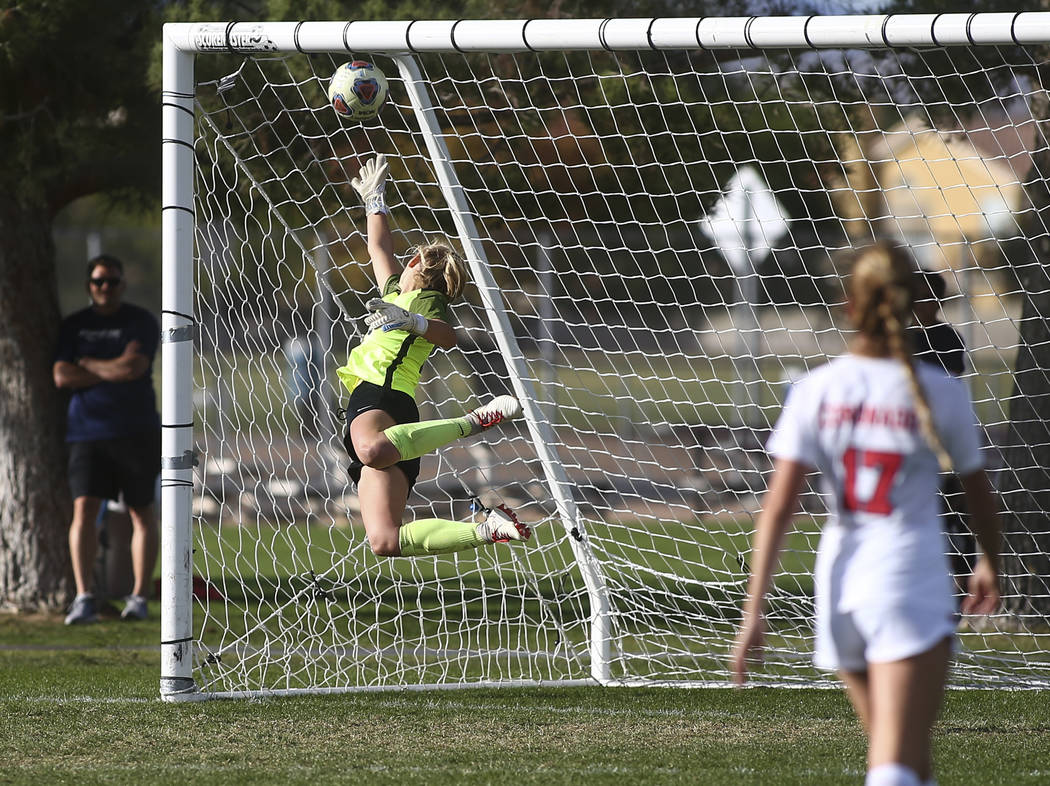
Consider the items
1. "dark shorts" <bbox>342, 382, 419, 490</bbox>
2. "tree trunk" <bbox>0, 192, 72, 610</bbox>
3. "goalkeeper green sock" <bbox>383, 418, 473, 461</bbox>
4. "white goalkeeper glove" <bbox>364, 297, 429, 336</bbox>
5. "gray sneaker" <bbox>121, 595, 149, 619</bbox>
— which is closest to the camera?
"white goalkeeper glove" <bbox>364, 297, 429, 336</bbox>

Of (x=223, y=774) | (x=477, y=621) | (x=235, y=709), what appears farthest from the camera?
(x=477, y=621)

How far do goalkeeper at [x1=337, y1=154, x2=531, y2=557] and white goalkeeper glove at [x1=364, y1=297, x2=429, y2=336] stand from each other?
28mm

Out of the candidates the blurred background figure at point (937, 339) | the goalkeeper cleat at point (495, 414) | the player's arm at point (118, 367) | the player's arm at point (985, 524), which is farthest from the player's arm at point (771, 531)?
the player's arm at point (118, 367)

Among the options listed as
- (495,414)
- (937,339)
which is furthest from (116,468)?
(937,339)

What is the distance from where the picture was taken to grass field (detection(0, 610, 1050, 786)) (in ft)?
14.2

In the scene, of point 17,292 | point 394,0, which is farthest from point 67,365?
point 394,0

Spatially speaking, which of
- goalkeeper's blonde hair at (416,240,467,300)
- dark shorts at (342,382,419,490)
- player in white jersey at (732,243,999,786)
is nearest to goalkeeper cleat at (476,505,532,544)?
dark shorts at (342,382,419,490)

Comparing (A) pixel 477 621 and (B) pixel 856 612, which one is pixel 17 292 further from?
(B) pixel 856 612

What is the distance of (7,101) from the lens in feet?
25.1

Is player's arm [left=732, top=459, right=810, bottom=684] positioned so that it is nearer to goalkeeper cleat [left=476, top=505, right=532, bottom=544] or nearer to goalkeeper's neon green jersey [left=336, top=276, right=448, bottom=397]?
goalkeeper cleat [left=476, top=505, right=532, bottom=544]

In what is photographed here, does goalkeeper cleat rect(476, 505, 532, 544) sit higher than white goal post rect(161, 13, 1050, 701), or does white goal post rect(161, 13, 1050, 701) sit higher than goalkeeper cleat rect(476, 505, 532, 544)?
white goal post rect(161, 13, 1050, 701)

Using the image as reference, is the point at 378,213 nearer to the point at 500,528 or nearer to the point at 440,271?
the point at 440,271

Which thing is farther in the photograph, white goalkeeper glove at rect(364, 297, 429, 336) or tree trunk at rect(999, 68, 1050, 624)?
tree trunk at rect(999, 68, 1050, 624)

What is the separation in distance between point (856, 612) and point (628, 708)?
2.82 meters
